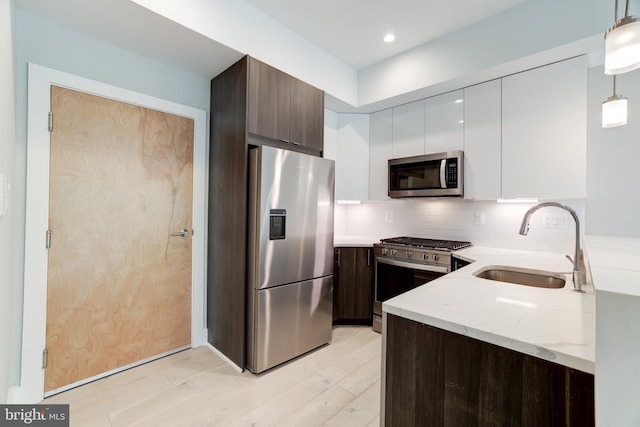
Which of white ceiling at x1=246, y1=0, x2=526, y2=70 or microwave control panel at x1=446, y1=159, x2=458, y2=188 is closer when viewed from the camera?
white ceiling at x1=246, y1=0, x2=526, y2=70

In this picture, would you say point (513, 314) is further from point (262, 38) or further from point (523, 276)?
point (262, 38)

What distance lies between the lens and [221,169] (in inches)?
93.4

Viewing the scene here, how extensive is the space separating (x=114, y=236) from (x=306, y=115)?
178 cm

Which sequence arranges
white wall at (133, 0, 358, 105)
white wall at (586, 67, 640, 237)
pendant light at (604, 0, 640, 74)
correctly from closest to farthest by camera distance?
1. pendant light at (604, 0, 640, 74)
2. white wall at (133, 0, 358, 105)
3. white wall at (586, 67, 640, 237)

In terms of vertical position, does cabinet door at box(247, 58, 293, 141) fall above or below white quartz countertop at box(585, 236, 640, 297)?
above

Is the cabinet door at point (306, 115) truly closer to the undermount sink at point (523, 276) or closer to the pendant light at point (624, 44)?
the undermount sink at point (523, 276)

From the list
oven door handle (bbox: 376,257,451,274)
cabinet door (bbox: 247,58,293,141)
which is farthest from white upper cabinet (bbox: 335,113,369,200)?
cabinet door (bbox: 247,58,293,141)

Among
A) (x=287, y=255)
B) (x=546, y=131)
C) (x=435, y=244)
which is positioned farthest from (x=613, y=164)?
(x=287, y=255)

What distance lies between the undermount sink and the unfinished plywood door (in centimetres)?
228

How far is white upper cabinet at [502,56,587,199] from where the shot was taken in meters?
2.07

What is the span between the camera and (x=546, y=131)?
2184 millimetres

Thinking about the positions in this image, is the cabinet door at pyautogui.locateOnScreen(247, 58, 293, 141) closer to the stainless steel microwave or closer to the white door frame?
the white door frame

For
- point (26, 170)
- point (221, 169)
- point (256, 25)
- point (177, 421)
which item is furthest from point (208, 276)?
point (256, 25)

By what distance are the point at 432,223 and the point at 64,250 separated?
3.13m
